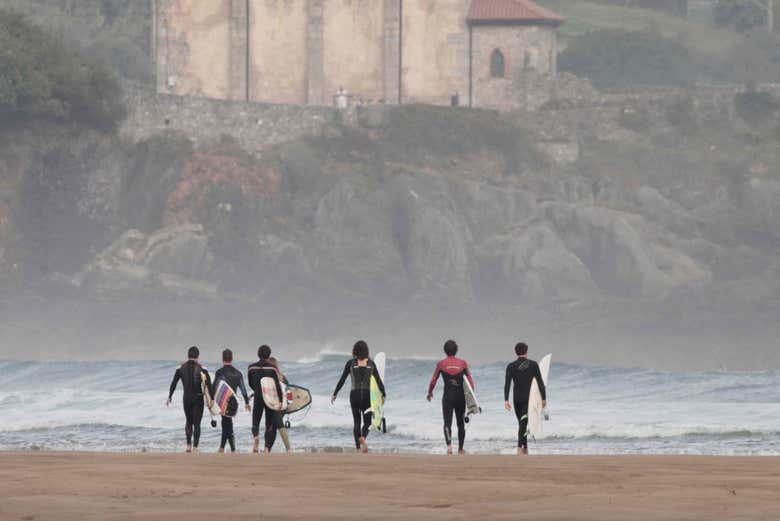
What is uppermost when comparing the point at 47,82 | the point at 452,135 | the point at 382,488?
the point at 47,82

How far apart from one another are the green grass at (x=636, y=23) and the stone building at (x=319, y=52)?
1557 centimetres

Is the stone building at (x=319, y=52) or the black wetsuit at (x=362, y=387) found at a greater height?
the stone building at (x=319, y=52)

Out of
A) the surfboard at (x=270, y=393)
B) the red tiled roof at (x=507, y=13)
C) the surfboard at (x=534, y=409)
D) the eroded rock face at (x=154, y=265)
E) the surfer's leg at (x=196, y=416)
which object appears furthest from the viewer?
the red tiled roof at (x=507, y=13)

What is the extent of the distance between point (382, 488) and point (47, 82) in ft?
164

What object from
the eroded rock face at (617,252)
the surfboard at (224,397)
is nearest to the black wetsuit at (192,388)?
the surfboard at (224,397)

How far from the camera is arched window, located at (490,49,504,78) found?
7562 centimetres

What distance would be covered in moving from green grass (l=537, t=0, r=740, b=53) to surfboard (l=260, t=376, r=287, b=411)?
70.1 meters

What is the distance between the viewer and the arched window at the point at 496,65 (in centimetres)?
7562

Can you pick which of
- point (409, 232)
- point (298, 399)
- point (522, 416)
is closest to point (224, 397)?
point (298, 399)

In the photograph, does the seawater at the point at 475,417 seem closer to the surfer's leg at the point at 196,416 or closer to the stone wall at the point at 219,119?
the surfer's leg at the point at 196,416

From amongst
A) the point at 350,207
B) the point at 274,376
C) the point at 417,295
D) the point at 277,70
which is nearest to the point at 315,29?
the point at 277,70

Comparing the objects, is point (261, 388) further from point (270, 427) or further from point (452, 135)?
point (452, 135)

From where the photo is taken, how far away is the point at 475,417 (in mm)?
30875

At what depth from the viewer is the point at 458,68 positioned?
7506 cm
